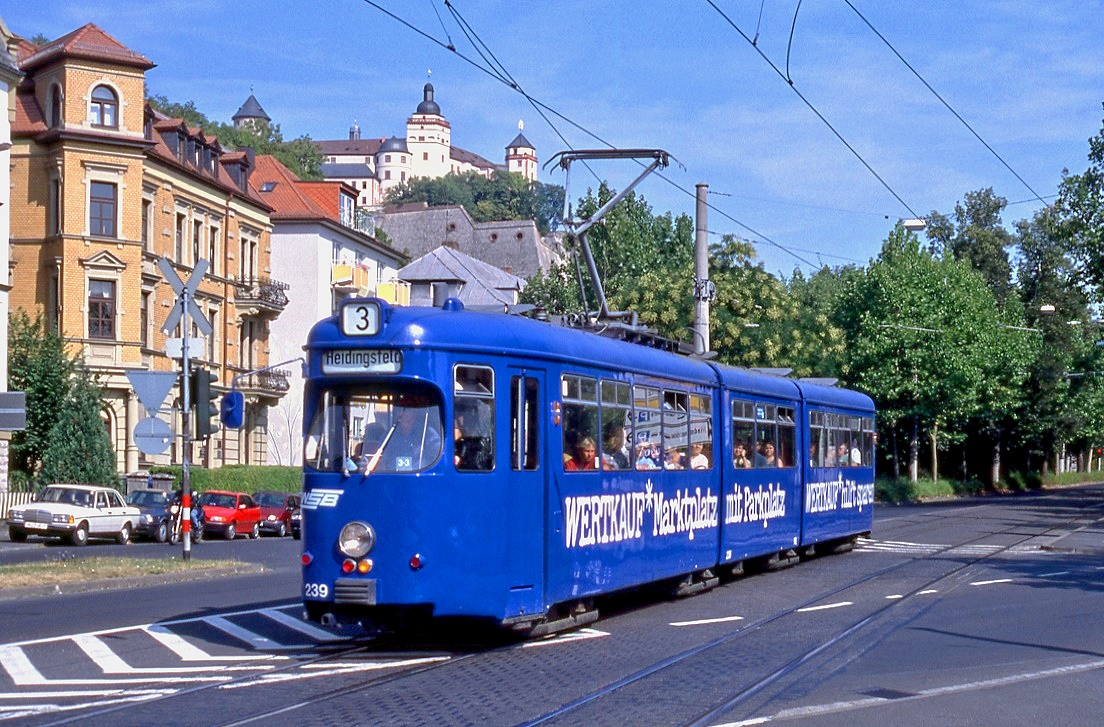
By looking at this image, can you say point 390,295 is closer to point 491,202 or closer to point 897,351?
point 897,351

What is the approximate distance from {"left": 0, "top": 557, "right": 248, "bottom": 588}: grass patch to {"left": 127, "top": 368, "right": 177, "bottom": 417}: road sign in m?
2.44

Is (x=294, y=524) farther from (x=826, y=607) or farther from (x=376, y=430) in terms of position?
(x=376, y=430)

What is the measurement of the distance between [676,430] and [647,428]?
3.68 feet

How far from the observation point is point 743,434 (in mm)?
19984

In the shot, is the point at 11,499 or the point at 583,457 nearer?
the point at 583,457

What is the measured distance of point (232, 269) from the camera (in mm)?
58000

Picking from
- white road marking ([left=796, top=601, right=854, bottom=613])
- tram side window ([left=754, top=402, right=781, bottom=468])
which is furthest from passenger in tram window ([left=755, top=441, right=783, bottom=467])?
white road marking ([left=796, top=601, right=854, bottom=613])

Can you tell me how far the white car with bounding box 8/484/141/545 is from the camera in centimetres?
3541

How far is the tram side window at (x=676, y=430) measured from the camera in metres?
16.7

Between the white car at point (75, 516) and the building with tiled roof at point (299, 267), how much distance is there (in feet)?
84.1

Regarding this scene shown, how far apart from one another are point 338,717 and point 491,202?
570 feet

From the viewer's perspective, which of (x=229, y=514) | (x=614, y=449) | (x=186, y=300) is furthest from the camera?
(x=229, y=514)

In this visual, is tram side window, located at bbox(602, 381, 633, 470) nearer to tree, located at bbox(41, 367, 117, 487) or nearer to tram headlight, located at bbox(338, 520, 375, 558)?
tram headlight, located at bbox(338, 520, 375, 558)

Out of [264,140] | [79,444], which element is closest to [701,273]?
[79,444]
